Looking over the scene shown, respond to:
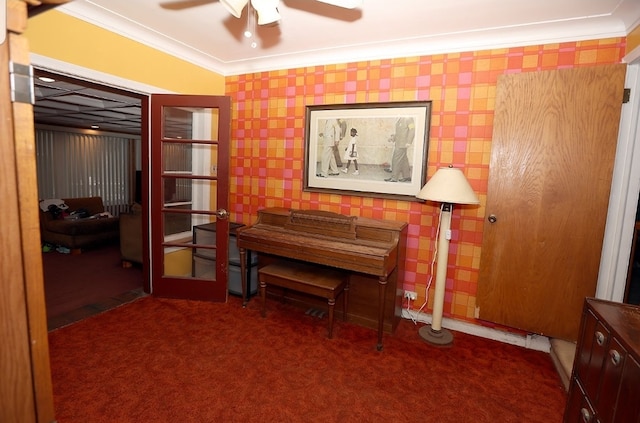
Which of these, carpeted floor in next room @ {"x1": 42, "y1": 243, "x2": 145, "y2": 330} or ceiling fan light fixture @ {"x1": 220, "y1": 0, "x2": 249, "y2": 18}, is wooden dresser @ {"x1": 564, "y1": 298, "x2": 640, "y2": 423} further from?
carpeted floor in next room @ {"x1": 42, "y1": 243, "x2": 145, "y2": 330}

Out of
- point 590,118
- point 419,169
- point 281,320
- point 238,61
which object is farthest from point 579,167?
point 238,61

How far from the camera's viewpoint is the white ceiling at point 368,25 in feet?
A: 6.74

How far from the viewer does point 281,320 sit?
276cm

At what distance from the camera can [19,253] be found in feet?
2.59

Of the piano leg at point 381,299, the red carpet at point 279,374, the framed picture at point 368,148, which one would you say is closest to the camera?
the red carpet at point 279,374

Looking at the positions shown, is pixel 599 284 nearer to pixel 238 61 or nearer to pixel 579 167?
pixel 579 167

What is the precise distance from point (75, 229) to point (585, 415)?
5749mm

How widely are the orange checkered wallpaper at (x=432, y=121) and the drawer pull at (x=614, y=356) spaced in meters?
1.38

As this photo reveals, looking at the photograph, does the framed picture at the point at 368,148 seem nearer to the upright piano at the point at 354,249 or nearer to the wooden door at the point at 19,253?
the upright piano at the point at 354,249

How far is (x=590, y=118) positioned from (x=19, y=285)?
2846mm

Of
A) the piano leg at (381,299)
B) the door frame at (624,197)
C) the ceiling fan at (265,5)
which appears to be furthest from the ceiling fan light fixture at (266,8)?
the door frame at (624,197)

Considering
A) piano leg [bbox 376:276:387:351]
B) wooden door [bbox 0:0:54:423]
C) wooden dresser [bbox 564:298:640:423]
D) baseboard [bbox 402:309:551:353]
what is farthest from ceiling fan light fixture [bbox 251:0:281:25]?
baseboard [bbox 402:309:551:353]

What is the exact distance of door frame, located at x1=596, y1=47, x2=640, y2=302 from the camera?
2.04 m

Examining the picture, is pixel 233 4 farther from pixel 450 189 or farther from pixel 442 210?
pixel 442 210
